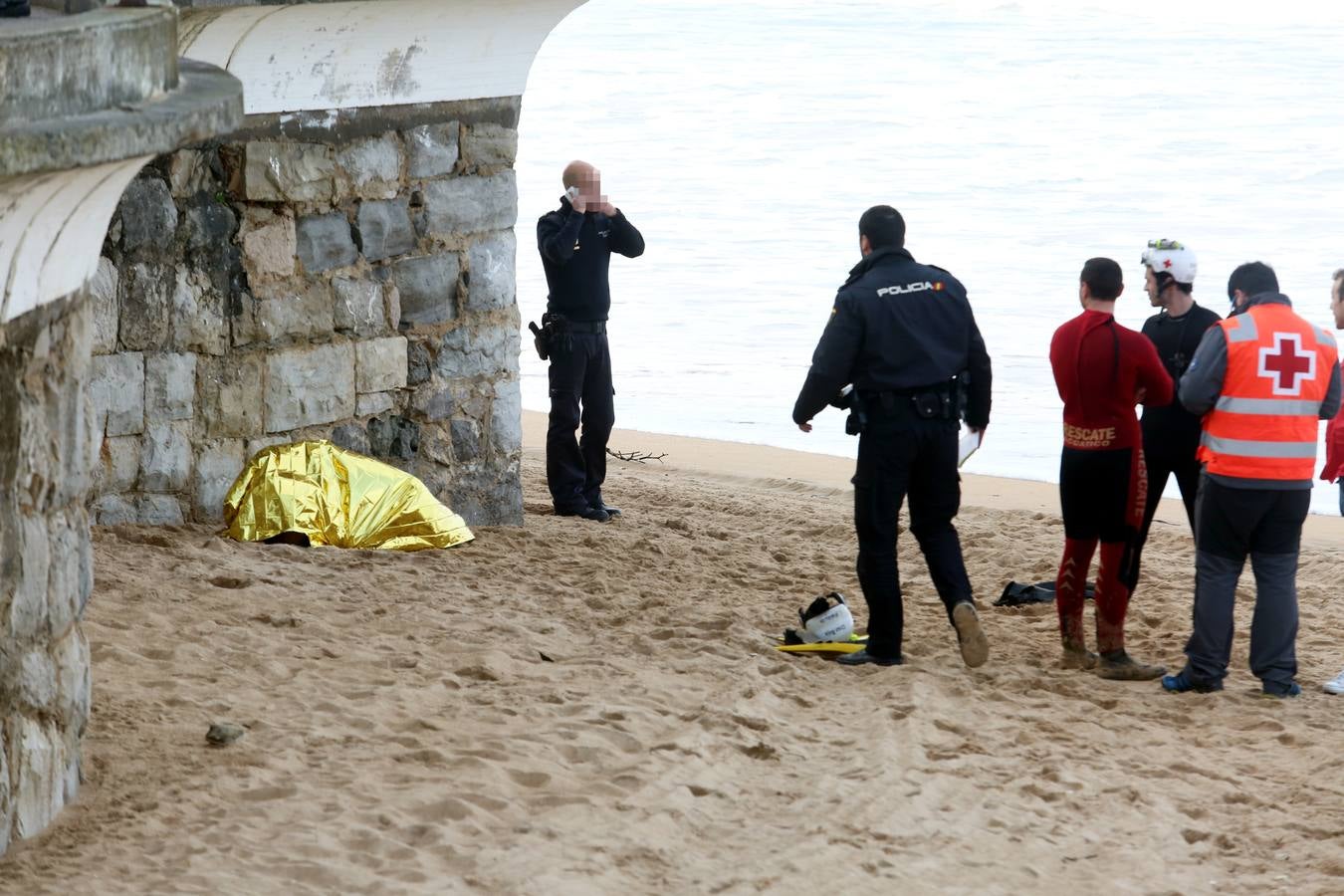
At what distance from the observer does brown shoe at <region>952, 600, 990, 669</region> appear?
556 cm

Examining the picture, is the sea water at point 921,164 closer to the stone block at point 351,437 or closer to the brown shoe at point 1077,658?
the brown shoe at point 1077,658

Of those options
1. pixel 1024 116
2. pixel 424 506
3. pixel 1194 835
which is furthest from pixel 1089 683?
pixel 1024 116

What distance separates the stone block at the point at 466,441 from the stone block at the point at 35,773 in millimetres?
3467

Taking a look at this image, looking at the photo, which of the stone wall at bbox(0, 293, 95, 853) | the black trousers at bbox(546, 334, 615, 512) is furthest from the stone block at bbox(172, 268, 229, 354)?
the stone wall at bbox(0, 293, 95, 853)

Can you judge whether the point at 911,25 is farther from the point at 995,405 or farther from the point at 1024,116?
the point at 995,405

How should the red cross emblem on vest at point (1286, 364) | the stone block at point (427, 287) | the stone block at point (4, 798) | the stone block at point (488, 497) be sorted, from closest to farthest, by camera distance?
1. the stone block at point (4, 798)
2. the red cross emblem on vest at point (1286, 364)
3. the stone block at point (427, 287)
4. the stone block at point (488, 497)

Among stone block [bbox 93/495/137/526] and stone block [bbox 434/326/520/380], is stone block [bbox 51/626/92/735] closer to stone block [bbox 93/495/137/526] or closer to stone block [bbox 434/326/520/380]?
stone block [bbox 93/495/137/526]

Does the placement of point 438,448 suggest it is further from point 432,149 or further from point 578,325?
point 432,149

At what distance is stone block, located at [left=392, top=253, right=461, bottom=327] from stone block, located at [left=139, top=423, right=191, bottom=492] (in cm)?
112

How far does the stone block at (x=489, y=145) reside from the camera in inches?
280

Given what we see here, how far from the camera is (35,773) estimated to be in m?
3.80

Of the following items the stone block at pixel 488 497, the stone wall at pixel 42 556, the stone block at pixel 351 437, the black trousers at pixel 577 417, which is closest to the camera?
the stone wall at pixel 42 556

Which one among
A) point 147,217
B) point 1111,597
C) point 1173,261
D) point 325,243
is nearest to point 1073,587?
point 1111,597

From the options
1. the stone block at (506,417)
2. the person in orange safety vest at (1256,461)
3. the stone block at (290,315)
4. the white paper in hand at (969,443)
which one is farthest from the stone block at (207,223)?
the person in orange safety vest at (1256,461)
